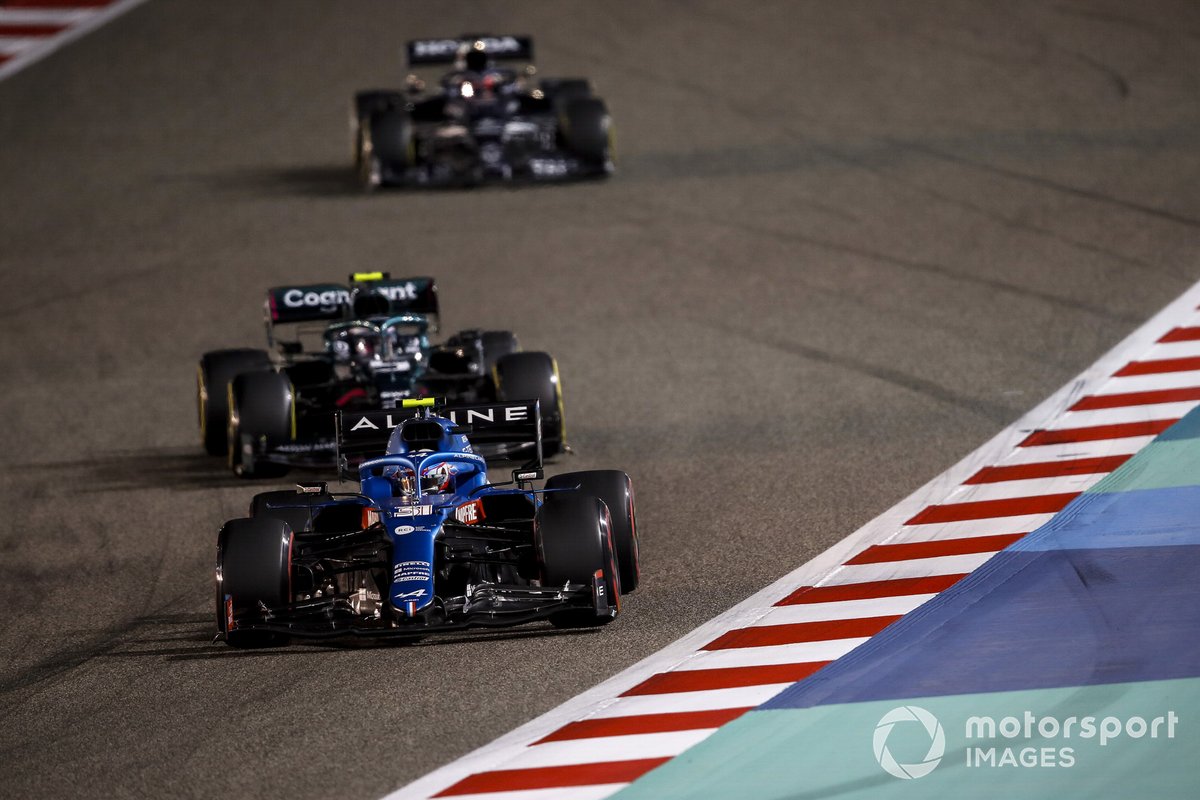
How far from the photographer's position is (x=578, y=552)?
9211 millimetres

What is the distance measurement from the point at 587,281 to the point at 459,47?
15.5ft

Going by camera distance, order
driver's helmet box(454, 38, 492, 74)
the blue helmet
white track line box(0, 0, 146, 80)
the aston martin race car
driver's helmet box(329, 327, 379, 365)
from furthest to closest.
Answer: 1. white track line box(0, 0, 146, 80)
2. driver's helmet box(454, 38, 492, 74)
3. the aston martin race car
4. driver's helmet box(329, 327, 379, 365)
5. the blue helmet

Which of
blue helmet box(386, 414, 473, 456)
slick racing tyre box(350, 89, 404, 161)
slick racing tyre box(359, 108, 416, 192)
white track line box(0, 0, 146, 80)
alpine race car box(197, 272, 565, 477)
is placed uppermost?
white track line box(0, 0, 146, 80)

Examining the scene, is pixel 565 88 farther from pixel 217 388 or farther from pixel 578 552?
pixel 578 552

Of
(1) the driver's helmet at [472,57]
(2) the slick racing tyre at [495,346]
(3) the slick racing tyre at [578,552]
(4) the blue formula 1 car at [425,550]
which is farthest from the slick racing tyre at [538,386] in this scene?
(1) the driver's helmet at [472,57]

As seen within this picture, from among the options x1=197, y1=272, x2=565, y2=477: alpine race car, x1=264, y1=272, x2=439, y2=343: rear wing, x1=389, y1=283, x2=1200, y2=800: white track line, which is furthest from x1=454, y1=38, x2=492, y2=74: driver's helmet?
x1=389, y1=283, x2=1200, y2=800: white track line

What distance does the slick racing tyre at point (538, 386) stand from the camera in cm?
1225

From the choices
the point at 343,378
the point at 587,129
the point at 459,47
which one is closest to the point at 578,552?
the point at 343,378

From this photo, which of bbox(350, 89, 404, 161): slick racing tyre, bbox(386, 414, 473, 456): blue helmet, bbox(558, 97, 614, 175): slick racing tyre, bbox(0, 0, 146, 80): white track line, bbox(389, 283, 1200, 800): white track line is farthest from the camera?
bbox(0, 0, 146, 80): white track line

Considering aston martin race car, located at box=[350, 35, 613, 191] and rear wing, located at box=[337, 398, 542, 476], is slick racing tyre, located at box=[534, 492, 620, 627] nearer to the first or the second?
rear wing, located at box=[337, 398, 542, 476]

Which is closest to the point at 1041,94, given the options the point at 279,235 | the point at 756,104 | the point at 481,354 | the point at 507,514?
the point at 756,104

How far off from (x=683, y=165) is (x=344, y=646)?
1312 centimetres

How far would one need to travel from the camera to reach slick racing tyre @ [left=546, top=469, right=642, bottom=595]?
32.3ft

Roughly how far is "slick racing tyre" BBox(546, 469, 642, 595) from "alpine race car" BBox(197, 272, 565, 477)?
233 centimetres
